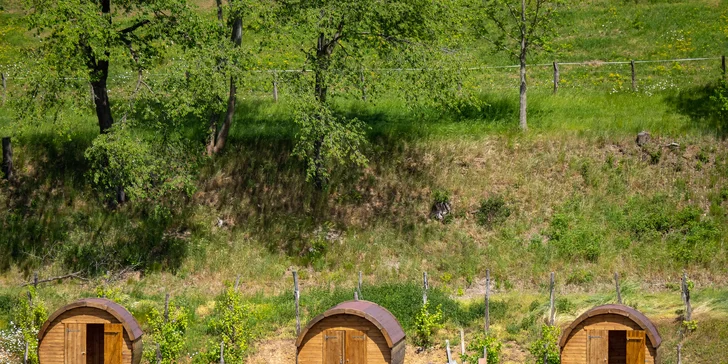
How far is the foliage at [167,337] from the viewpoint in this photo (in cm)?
2505

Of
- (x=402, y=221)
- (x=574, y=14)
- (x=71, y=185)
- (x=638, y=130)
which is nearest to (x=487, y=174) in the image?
(x=402, y=221)

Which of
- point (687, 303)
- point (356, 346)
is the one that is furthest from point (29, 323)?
point (687, 303)

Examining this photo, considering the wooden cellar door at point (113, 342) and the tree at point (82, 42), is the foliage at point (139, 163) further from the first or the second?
the wooden cellar door at point (113, 342)

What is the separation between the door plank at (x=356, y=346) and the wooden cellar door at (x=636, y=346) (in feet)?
21.6

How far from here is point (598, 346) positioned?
76.0 ft

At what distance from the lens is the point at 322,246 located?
3328 cm

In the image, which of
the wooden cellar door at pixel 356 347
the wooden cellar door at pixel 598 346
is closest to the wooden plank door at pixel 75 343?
the wooden cellar door at pixel 356 347

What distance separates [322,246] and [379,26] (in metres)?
8.28

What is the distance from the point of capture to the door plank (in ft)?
76.6

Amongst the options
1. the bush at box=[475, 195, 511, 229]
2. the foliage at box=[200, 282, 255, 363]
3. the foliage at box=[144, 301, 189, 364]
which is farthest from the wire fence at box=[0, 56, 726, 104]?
the foliage at box=[144, 301, 189, 364]

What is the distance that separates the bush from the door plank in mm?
11336

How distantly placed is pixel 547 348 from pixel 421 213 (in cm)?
1101

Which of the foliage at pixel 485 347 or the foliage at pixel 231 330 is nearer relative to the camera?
the foliage at pixel 485 347

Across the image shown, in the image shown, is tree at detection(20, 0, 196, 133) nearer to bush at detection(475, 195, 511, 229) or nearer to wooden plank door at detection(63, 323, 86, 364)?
wooden plank door at detection(63, 323, 86, 364)
